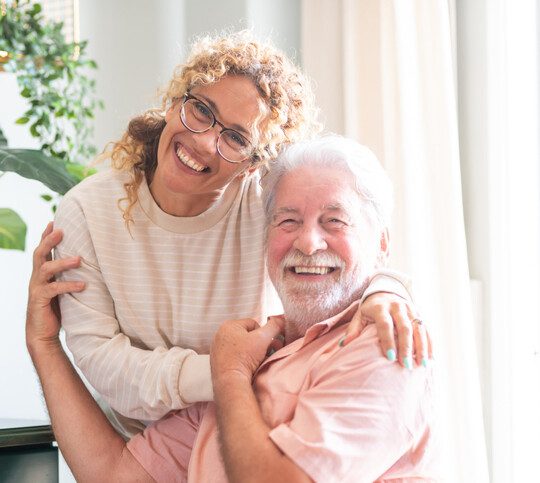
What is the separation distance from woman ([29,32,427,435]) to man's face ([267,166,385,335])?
20 centimetres

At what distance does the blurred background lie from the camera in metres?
2.81

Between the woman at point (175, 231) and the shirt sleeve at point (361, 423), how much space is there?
1.27 ft

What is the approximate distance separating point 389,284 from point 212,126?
503mm

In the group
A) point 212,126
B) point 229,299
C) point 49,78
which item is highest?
point 49,78

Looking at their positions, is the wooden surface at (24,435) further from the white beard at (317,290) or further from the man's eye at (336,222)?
the man's eye at (336,222)

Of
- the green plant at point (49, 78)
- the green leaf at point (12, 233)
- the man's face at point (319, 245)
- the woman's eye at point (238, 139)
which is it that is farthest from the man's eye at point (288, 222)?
the green plant at point (49, 78)

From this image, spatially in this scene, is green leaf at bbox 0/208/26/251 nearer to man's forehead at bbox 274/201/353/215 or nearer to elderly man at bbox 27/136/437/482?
elderly man at bbox 27/136/437/482

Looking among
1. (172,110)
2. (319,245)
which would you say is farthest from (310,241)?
(172,110)

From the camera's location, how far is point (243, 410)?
161cm

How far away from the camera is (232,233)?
2.02 metres

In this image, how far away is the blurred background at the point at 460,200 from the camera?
281 cm

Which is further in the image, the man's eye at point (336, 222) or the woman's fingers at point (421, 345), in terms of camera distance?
the man's eye at point (336, 222)

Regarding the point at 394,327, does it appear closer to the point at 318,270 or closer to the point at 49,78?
the point at 318,270

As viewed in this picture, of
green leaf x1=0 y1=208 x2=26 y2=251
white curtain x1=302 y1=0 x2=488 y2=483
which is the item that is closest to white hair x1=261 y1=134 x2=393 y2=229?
green leaf x1=0 y1=208 x2=26 y2=251
